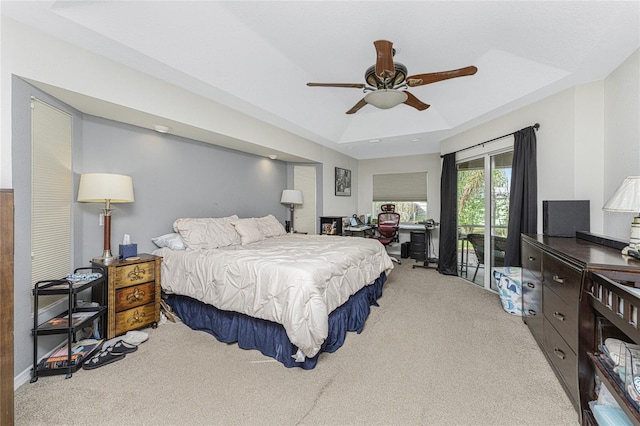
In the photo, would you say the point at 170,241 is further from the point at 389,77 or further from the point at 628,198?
the point at 628,198

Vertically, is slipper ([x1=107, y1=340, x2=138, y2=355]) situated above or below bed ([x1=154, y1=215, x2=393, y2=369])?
below

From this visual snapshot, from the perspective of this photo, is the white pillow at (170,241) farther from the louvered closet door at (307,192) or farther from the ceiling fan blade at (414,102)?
the ceiling fan blade at (414,102)

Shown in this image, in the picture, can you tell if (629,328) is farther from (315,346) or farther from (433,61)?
(433,61)

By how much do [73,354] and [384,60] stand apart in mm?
3305

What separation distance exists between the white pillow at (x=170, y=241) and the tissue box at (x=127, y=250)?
0.38 m

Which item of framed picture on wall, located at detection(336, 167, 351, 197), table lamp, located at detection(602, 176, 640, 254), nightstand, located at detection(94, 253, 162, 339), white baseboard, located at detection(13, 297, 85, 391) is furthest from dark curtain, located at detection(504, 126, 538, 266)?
white baseboard, located at detection(13, 297, 85, 391)

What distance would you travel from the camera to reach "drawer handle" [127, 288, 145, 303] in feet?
8.29

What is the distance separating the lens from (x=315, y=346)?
1961mm

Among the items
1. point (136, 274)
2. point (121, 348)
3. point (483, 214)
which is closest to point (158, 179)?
point (136, 274)

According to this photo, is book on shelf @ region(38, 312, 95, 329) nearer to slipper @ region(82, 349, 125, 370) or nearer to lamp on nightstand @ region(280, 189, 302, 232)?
slipper @ region(82, 349, 125, 370)

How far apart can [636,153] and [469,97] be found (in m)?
1.83

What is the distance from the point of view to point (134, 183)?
303 cm

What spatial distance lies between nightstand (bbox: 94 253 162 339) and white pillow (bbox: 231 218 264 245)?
3.33ft

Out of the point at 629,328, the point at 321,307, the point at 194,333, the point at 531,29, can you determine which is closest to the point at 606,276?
the point at 629,328
